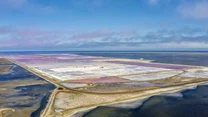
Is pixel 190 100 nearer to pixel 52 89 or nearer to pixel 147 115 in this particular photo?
pixel 147 115

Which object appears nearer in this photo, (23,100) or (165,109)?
(165,109)

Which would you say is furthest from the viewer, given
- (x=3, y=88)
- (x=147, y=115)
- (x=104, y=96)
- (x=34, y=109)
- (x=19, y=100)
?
(x=3, y=88)

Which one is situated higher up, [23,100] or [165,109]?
[23,100]

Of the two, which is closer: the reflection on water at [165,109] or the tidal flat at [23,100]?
the reflection on water at [165,109]

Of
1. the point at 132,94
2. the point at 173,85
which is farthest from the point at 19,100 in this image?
the point at 173,85

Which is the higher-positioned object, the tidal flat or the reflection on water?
the tidal flat

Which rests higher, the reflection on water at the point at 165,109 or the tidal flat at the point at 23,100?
the tidal flat at the point at 23,100

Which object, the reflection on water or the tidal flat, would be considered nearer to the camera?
the reflection on water

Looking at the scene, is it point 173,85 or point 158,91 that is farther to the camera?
point 173,85
